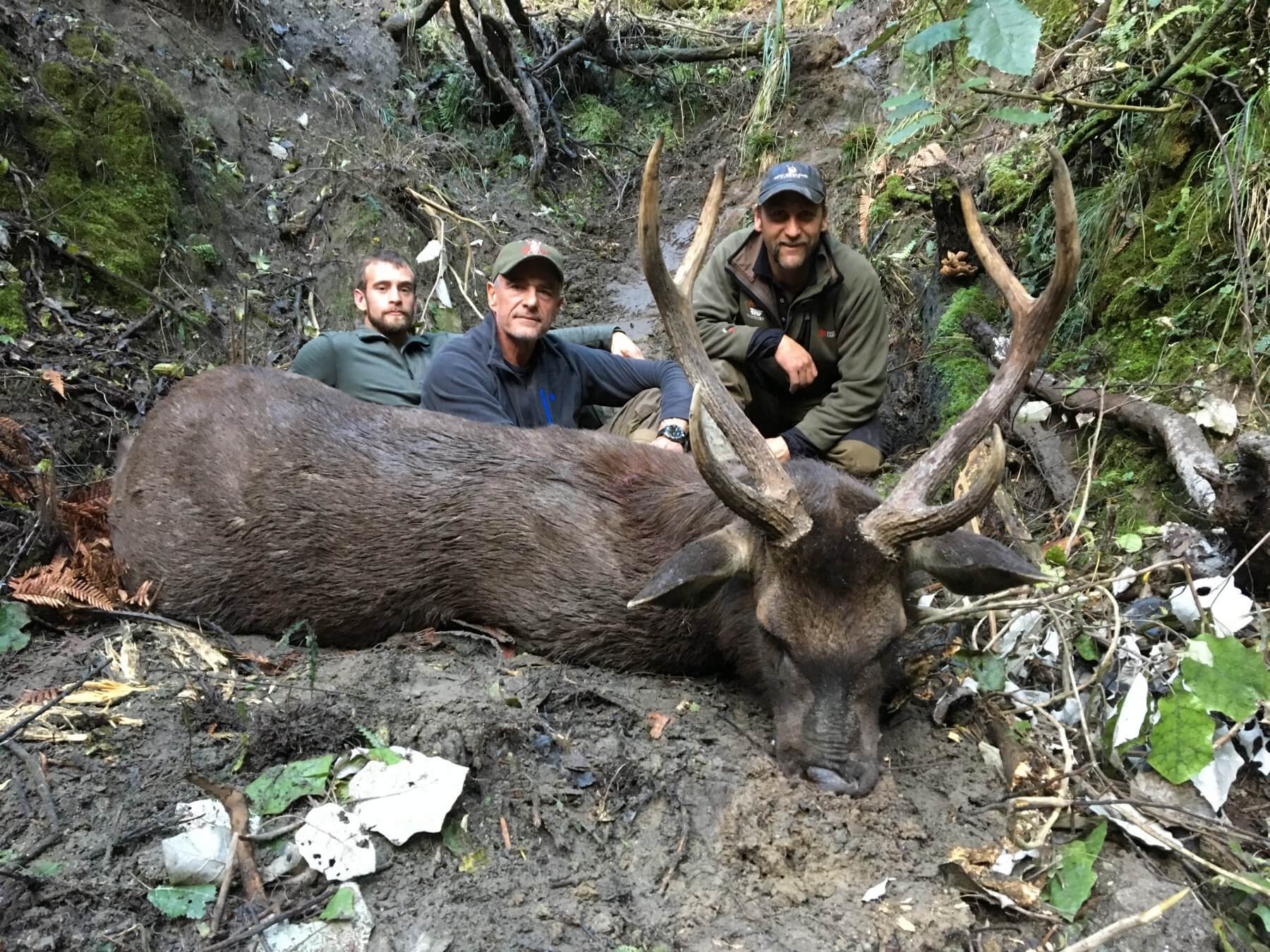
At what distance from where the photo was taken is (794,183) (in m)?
5.64

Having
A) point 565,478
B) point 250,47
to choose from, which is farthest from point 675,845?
point 250,47

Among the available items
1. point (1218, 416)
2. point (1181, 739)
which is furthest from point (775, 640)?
point (1218, 416)

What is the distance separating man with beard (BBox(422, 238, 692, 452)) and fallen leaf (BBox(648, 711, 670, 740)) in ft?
6.24

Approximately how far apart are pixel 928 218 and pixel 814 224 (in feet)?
6.79

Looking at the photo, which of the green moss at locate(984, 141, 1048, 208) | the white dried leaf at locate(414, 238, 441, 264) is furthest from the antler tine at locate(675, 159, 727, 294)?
the white dried leaf at locate(414, 238, 441, 264)

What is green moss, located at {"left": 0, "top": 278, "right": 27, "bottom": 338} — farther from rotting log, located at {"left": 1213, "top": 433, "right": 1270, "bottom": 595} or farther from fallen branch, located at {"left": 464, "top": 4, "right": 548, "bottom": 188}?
rotting log, located at {"left": 1213, "top": 433, "right": 1270, "bottom": 595}

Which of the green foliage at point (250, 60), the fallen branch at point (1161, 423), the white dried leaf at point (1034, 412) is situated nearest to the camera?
the fallen branch at point (1161, 423)

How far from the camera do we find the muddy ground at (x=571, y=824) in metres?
2.29

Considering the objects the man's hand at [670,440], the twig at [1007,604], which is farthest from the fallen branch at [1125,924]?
the man's hand at [670,440]

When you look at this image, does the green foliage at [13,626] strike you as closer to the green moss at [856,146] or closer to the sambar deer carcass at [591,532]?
the sambar deer carcass at [591,532]

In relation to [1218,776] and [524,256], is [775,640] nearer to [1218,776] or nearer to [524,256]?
[1218,776]

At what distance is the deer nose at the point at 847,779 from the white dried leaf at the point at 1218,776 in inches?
40.8

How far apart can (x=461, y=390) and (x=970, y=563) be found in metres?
3.14

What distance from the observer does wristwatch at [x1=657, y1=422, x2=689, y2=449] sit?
4.95m
